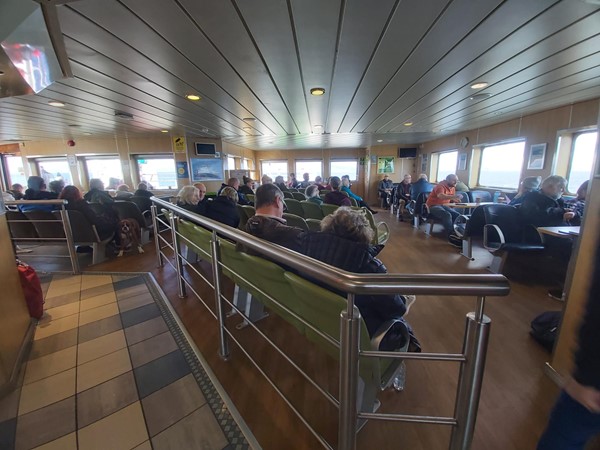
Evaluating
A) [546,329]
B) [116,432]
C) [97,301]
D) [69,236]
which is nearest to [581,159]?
[546,329]

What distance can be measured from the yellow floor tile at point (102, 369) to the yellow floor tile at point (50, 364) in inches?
4.6

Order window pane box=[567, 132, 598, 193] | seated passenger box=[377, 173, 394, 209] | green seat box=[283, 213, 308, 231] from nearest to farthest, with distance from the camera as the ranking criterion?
green seat box=[283, 213, 308, 231]
window pane box=[567, 132, 598, 193]
seated passenger box=[377, 173, 394, 209]

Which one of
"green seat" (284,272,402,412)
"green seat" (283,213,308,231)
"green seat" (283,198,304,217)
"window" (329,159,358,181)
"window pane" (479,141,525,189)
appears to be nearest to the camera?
"green seat" (284,272,402,412)

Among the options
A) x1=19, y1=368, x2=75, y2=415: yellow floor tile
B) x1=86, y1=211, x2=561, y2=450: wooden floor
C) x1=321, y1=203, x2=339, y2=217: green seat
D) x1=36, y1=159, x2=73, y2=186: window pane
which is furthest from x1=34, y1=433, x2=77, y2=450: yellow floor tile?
x1=36, y1=159, x2=73, y2=186: window pane

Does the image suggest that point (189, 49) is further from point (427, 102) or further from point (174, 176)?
point (174, 176)

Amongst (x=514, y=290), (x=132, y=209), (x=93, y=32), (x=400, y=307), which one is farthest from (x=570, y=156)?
(x=132, y=209)

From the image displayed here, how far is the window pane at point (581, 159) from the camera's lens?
12.2 feet

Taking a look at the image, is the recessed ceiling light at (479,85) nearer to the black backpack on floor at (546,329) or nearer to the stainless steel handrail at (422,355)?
the black backpack on floor at (546,329)

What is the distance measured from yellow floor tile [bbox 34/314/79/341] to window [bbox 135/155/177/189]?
16.1ft

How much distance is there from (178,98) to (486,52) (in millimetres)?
3229

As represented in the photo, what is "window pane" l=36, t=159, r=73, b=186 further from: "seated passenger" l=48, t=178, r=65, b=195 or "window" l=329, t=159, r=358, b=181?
"window" l=329, t=159, r=358, b=181

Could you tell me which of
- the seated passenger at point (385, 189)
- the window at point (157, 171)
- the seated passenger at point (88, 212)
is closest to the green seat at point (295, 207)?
the seated passenger at point (88, 212)

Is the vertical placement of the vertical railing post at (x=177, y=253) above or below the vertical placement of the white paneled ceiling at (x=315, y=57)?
below

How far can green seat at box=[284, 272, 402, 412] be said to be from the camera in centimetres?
86
